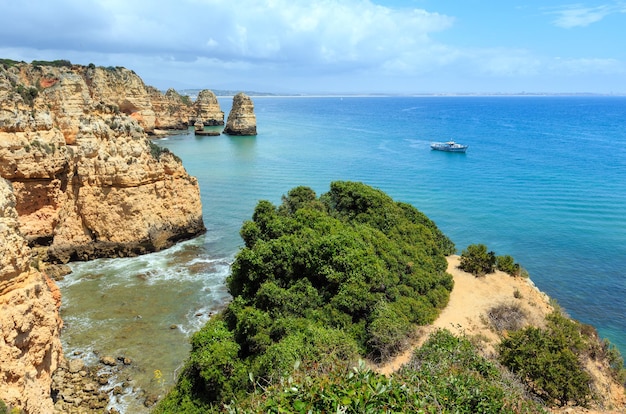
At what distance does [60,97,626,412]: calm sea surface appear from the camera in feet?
62.5

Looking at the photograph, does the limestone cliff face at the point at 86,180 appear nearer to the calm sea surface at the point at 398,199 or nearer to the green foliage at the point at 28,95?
the green foliage at the point at 28,95

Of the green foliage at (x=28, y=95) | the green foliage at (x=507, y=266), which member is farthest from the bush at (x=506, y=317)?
the green foliage at (x=28, y=95)

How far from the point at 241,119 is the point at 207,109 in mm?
17721

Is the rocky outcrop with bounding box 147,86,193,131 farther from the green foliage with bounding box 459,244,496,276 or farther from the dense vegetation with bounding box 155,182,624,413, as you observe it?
the green foliage with bounding box 459,244,496,276

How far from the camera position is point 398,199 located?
37.7 m

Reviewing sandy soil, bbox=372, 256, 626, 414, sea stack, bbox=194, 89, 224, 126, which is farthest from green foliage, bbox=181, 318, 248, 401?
sea stack, bbox=194, 89, 224, 126

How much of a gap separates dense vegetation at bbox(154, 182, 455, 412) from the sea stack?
254 ft

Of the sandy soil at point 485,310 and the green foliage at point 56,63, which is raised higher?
the green foliage at point 56,63

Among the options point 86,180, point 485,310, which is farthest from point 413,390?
point 86,180

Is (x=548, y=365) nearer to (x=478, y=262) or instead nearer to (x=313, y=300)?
(x=313, y=300)

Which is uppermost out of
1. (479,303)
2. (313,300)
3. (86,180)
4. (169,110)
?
(169,110)

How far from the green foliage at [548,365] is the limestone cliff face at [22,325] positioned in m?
13.1

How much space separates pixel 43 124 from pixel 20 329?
16.6 meters

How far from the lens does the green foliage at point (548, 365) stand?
1210 cm
